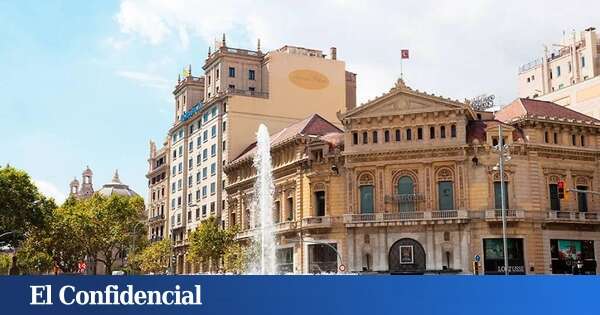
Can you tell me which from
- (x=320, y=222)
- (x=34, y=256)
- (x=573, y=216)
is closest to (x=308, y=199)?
(x=320, y=222)

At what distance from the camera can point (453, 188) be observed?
68.3m

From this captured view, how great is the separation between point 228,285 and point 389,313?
293cm

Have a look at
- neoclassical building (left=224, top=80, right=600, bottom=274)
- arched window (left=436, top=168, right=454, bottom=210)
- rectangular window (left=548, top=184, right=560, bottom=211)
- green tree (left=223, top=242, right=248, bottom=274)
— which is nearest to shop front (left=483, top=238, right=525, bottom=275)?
neoclassical building (left=224, top=80, right=600, bottom=274)

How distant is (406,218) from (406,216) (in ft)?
0.61

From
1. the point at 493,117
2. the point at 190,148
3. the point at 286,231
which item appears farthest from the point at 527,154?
the point at 190,148

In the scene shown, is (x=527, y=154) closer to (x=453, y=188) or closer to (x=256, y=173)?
(x=453, y=188)

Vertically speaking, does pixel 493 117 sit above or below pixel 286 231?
above

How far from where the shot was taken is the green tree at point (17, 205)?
71.8 m

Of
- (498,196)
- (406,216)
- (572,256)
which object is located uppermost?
(498,196)

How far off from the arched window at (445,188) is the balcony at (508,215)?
12.2 ft

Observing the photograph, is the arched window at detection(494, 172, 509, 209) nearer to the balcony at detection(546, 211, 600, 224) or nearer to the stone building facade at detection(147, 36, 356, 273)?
the balcony at detection(546, 211, 600, 224)

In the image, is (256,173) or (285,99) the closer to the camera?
(256,173)

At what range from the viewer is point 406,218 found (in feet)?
224

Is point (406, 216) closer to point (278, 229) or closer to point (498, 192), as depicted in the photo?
point (498, 192)
